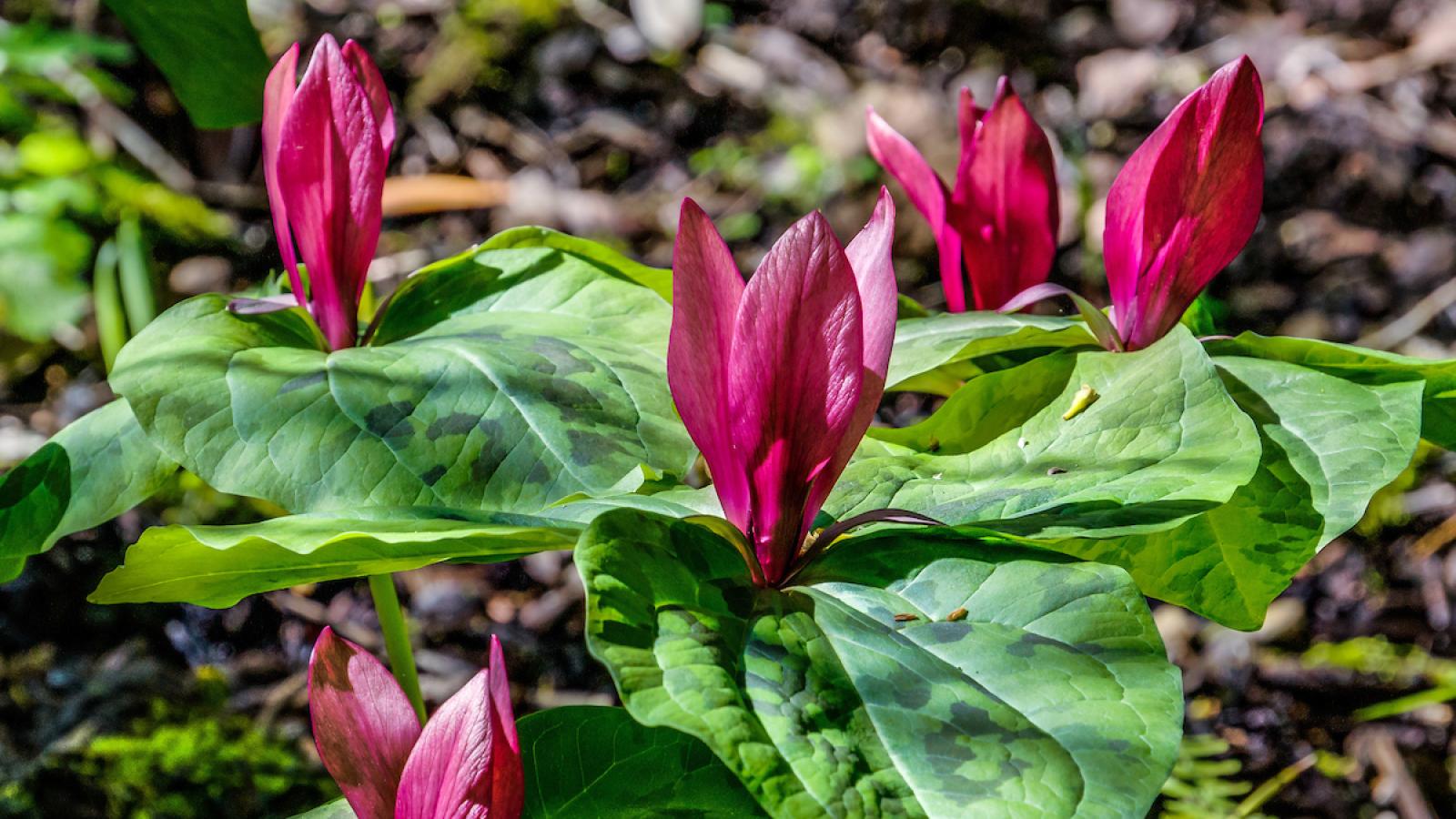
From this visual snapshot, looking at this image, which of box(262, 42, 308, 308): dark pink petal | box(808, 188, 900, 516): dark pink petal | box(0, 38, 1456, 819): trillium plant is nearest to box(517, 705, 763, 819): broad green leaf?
box(0, 38, 1456, 819): trillium plant

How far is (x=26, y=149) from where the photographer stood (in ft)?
11.9

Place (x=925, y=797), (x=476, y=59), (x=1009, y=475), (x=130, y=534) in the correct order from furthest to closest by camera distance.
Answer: (x=476, y=59), (x=130, y=534), (x=1009, y=475), (x=925, y=797)

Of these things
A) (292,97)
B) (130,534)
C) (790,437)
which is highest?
(292,97)

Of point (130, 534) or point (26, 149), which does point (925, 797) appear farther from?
point (26, 149)

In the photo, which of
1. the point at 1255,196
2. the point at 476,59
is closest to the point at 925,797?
the point at 1255,196

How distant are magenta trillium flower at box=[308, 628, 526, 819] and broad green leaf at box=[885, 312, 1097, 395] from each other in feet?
1.26

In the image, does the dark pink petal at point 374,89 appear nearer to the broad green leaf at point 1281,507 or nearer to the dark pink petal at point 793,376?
the dark pink petal at point 793,376

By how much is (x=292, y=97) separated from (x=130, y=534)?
1864 millimetres

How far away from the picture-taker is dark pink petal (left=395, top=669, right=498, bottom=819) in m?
0.69

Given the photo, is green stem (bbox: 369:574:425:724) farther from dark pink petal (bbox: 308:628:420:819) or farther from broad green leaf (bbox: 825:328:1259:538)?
broad green leaf (bbox: 825:328:1259:538)

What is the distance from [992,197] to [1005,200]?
0.01 meters

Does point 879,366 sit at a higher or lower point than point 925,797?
higher

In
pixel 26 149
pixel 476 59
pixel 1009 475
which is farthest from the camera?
pixel 476 59

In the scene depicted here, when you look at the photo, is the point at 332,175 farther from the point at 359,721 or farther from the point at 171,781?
the point at 171,781
